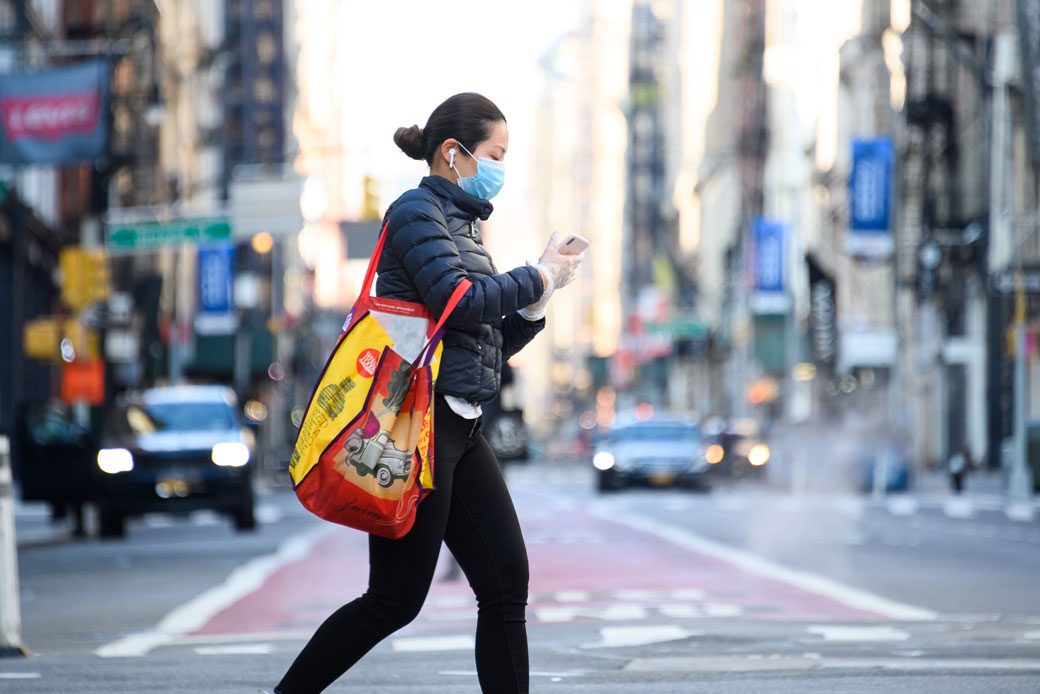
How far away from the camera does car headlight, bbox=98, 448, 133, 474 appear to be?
21.7 m

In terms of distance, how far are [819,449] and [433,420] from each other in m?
34.7

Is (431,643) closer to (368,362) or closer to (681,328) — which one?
(368,362)

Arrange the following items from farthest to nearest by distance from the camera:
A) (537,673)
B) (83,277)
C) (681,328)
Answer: (681,328), (83,277), (537,673)

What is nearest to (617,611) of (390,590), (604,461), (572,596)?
(572,596)

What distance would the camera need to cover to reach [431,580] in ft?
18.0

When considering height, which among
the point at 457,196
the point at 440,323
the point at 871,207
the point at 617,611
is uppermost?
the point at 871,207

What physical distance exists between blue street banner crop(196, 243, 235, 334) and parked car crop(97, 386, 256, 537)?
37.5m

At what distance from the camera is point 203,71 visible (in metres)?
72.4

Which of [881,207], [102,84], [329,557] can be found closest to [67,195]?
[102,84]

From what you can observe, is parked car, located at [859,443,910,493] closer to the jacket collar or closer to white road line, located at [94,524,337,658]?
white road line, located at [94,524,337,658]

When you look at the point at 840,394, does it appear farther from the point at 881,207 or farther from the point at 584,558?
the point at 584,558

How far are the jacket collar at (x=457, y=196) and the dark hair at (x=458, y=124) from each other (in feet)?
0.30

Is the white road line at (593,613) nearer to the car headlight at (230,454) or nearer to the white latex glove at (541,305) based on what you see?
the white latex glove at (541,305)

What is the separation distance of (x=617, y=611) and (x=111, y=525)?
40.6 feet
